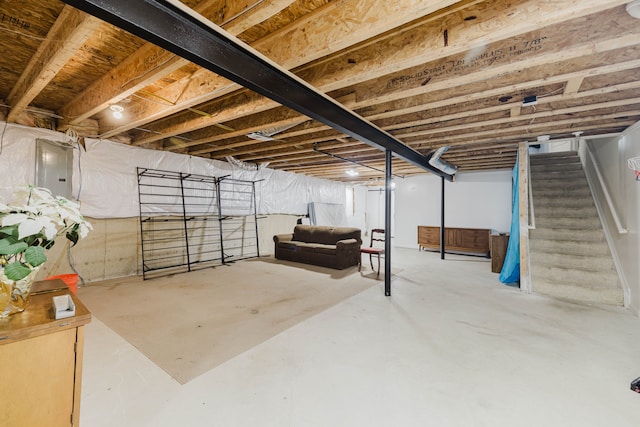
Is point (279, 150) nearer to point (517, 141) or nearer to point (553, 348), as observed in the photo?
point (517, 141)

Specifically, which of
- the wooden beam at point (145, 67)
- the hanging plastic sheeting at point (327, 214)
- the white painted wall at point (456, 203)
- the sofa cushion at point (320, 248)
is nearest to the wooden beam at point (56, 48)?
the wooden beam at point (145, 67)

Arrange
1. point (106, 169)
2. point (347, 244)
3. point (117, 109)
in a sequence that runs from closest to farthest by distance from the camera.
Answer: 1. point (117, 109)
2. point (106, 169)
3. point (347, 244)

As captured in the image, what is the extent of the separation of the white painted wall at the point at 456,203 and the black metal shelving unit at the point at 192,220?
4.56m

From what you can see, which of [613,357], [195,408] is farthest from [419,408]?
[613,357]

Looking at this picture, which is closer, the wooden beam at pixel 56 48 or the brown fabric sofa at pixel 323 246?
the wooden beam at pixel 56 48

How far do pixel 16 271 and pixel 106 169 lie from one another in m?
4.19

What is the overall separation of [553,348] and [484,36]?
2.50 metres

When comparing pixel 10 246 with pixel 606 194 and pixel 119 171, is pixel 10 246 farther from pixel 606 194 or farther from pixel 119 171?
pixel 606 194

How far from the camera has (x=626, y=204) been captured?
3277 millimetres

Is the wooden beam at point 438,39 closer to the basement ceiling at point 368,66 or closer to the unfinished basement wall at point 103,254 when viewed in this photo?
the basement ceiling at point 368,66

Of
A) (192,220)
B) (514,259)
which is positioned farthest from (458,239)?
(192,220)

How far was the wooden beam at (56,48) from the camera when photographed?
1673 millimetres

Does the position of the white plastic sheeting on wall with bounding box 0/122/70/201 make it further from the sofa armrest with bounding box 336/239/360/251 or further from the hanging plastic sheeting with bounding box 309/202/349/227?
the hanging plastic sheeting with bounding box 309/202/349/227

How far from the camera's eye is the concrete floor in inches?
58.9
